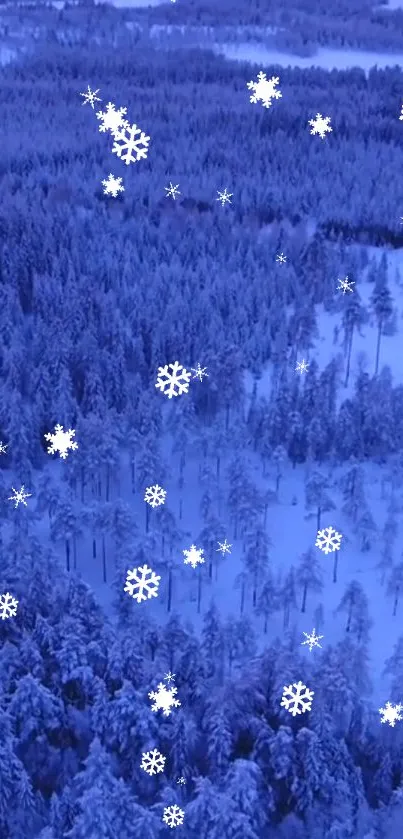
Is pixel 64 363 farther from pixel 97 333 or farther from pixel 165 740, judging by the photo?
pixel 165 740

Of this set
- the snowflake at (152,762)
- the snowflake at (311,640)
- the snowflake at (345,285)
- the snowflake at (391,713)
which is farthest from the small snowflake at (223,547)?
the snowflake at (345,285)

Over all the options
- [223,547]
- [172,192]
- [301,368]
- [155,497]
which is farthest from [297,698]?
[172,192]

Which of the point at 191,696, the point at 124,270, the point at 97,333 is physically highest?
the point at 124,270

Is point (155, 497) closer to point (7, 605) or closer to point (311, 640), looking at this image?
point (311, 640)

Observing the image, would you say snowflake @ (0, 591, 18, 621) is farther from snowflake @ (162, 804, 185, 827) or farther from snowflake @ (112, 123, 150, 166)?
snowflake @ (112, 123, 150, 166)

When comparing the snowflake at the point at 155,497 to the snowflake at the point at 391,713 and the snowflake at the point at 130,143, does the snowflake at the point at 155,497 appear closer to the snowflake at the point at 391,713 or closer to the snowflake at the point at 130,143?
the snowflake at the point at 391,713

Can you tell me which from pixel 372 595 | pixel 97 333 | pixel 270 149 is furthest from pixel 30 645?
pixel 270 149

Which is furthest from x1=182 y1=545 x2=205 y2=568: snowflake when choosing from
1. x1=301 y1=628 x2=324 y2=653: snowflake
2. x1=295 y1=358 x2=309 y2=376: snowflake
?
x1=295 y1=358 x2=309 y2=376: snowflake
